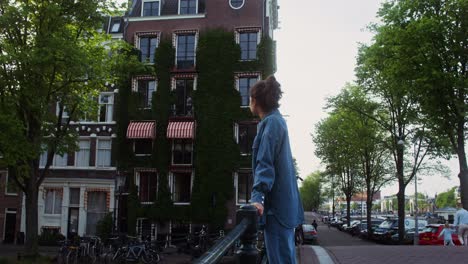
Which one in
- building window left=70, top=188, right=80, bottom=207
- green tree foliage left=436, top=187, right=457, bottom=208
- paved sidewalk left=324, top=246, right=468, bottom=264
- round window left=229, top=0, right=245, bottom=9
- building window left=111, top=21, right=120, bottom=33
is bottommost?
green tree foliage left=436, top=187, right=457, bottom=208

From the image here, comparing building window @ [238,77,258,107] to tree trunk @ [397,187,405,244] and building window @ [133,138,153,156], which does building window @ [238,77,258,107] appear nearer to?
building window @ [133,138,153,156]

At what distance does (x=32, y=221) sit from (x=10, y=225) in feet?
52.2

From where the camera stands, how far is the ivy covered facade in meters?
31.2

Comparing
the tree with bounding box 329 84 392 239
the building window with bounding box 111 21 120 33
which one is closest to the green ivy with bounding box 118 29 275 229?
the building window with bounding box 111 21 120 33

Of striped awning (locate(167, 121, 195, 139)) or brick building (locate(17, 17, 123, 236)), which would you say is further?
brick building (locate(17, 17, 123, 236))

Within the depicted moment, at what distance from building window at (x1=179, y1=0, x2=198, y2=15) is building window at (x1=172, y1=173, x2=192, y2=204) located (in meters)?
12.3

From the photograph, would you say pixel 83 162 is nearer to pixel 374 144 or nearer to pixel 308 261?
pixel 374 144

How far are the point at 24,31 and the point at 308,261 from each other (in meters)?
15.8

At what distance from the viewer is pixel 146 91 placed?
1325 inches

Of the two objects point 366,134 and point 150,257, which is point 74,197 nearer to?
point 150,257

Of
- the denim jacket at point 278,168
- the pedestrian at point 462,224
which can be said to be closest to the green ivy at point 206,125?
the pedestrian at point 462,224

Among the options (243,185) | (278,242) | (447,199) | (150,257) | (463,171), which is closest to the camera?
(278,242)

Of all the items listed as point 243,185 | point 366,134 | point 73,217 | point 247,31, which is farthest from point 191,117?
point 366,134

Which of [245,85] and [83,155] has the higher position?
[245,85]
